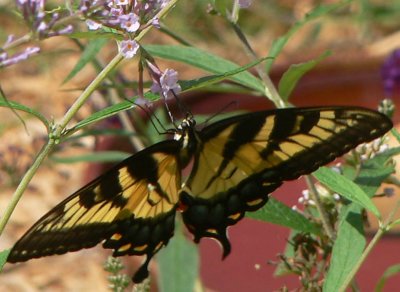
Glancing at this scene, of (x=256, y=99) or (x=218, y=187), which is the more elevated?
(x=256, y=99)

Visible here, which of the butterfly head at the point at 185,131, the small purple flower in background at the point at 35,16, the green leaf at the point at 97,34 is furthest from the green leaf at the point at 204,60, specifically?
the small purple flower in background at the point at 35,16

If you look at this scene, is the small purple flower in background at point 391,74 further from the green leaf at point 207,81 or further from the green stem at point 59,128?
the green stem at point 59,128

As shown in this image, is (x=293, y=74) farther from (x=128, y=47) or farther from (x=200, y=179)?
(x=128, y=47)

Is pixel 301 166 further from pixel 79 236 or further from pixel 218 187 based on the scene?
pixel 79 236

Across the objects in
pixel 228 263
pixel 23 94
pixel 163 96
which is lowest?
pixel 163 96

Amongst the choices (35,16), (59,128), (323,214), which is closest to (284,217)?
(323,214)

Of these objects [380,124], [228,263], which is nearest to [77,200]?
[380,124]
